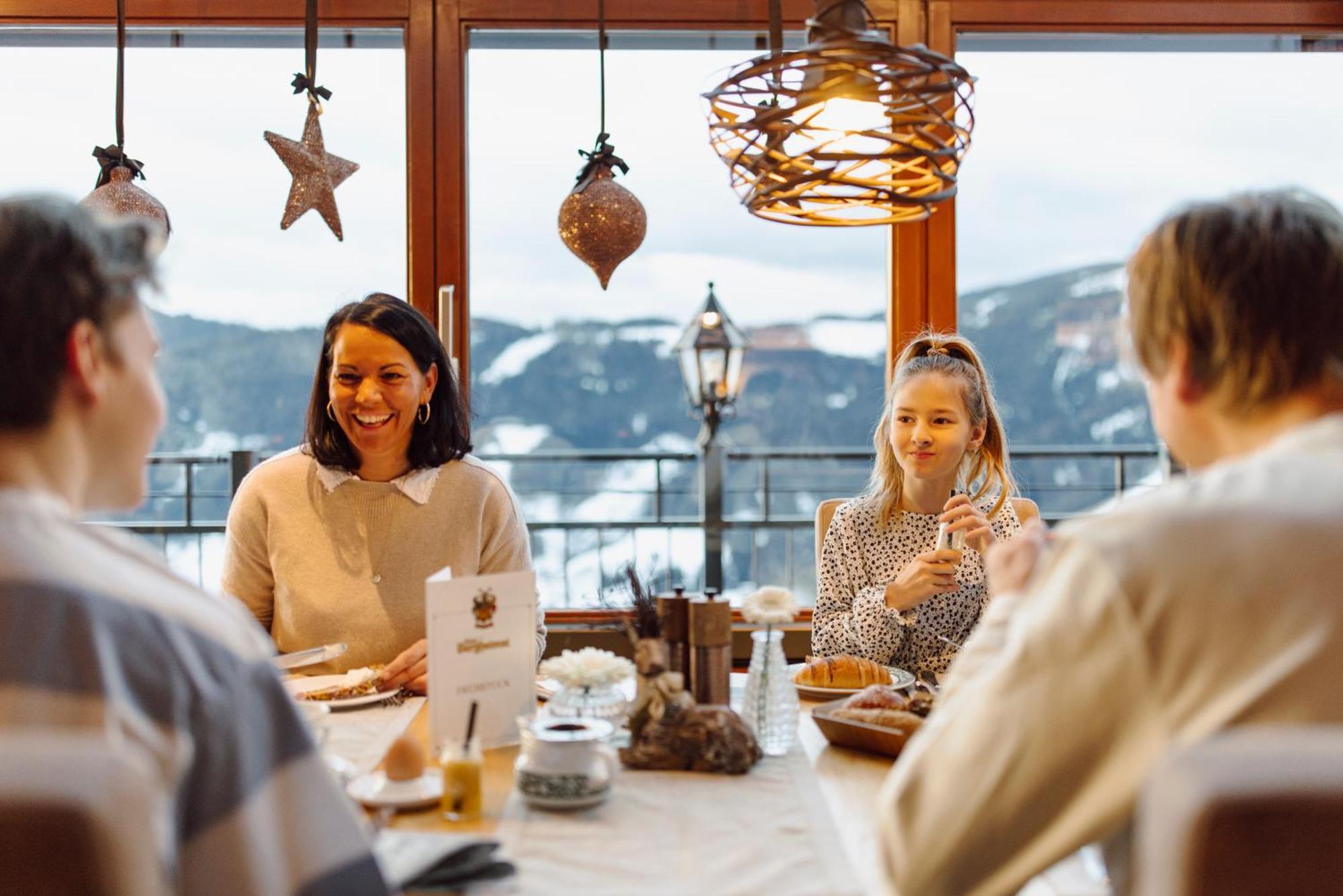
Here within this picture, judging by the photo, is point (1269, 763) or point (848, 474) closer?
point (1269, 763)

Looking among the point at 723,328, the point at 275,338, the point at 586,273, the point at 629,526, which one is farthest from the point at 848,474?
the point at 275,338

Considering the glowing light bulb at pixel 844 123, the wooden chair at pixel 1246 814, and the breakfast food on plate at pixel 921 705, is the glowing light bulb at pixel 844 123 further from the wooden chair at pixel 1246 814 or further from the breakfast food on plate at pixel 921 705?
the wooden chair at pixel 1246 814

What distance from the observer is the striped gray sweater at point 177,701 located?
0.95 meters

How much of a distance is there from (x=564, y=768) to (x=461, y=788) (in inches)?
5.4

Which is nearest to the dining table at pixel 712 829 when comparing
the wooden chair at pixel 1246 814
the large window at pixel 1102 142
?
the wooden chair at pixel 1246 814

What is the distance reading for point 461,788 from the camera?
1.47 metres

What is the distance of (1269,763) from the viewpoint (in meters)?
0.82

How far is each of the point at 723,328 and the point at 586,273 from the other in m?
0.50

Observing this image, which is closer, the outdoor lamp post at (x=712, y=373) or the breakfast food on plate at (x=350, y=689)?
the breakfast food on plate at (x=350, y=689)

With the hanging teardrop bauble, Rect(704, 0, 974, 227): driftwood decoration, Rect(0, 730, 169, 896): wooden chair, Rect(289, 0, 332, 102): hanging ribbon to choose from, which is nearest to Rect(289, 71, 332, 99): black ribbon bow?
Rect(289, 0, 332, 102): hanging ribbon

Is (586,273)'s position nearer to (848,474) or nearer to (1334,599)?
(848,474)

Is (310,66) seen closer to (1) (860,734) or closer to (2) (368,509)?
(2) (368,509)

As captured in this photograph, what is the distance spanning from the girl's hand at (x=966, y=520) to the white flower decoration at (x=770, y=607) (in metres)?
0.56

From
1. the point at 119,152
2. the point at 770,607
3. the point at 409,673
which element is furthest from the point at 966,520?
the point at 119,152
